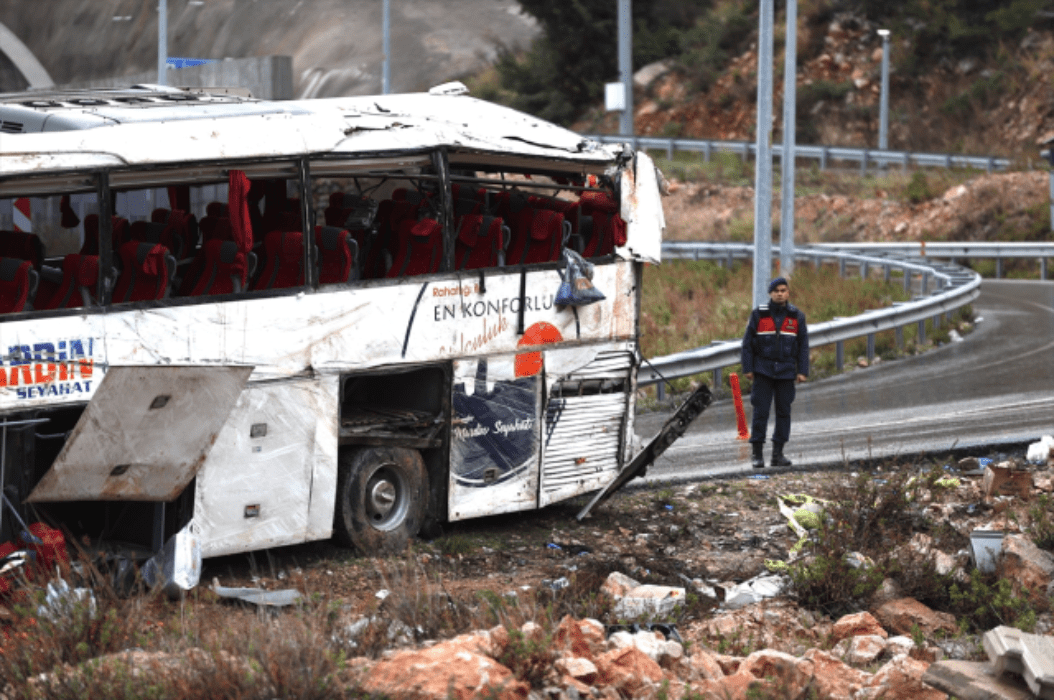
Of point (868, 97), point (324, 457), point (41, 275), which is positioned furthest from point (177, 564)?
point (868, 97)

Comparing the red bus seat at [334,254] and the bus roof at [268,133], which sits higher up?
the bus roof at [268,133]

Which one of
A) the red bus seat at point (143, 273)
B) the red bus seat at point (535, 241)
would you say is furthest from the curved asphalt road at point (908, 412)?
the red bus seat at point (143, 273)

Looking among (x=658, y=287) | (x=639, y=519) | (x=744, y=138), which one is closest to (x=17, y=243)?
(x=639, y=519)

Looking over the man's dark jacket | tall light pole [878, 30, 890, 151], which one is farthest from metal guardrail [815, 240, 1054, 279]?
the man's dark jacket

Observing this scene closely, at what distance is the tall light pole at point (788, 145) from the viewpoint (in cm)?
2445

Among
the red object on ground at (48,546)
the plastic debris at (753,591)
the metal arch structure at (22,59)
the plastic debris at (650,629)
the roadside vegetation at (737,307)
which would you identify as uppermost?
the metal arch structure at (22,59)

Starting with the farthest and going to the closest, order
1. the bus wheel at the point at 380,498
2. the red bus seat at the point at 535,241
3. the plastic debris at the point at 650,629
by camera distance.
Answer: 1. the red bus seat at the point at 535,241
2. the bus wheel at the point at 380,498
3. the plastic debris at the point at 650,629

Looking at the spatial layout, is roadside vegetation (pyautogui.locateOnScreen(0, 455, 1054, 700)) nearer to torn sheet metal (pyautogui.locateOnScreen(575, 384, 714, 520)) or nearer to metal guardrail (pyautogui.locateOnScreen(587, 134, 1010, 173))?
torn sheet metal (pyautogui.locateOnScreen(575, 384, 714, 520))

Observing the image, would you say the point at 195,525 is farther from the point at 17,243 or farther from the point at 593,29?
the point at 593,29

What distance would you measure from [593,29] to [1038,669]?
44.9m

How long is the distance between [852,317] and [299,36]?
186 ft

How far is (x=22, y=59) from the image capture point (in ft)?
167

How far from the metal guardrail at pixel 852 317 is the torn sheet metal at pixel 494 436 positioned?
63.8 inches

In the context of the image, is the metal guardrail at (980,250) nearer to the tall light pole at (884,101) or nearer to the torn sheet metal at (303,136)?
the tall light pole at (884,101)
